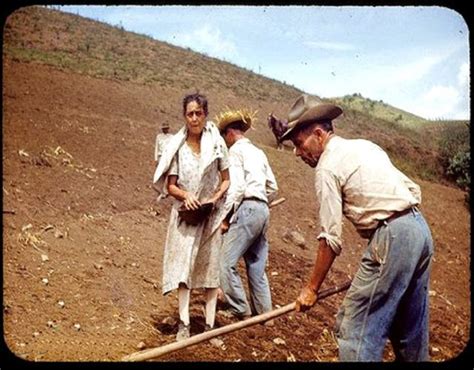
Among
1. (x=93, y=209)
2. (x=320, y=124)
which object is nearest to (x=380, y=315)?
(x=320, y=124)

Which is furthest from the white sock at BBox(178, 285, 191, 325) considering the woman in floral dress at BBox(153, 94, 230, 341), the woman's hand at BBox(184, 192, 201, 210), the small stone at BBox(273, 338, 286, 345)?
the small stone at BBox(273, 338, 286, 345)

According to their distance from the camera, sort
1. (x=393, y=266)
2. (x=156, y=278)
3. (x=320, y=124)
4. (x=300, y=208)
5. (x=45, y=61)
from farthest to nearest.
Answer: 1. (x=45, y=61)
2. (x=300, y=208)
3. (x=156, y=278)
4. (x=320, y=124)
5. (x=393, y=266)

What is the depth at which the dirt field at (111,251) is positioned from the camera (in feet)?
12.5

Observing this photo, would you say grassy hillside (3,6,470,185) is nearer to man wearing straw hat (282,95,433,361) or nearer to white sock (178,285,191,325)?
white sock (178,285,191,325)

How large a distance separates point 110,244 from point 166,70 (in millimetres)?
14979

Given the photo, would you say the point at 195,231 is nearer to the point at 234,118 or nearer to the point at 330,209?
the point at 234,118

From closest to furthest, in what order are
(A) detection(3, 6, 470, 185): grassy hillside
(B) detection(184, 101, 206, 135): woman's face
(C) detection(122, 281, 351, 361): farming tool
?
1. (C) detection(122, 281, 351, 361): farming tool
2. (B) detection(184, 101, 206, 135): woman's face
3. (A) detection(3, 6, 470, 185): grassy hillside

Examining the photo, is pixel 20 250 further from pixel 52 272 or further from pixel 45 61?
pixel 45 61

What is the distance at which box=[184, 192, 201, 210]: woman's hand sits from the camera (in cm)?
361

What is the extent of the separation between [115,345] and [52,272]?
3.89 ft

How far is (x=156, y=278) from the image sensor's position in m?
5.09

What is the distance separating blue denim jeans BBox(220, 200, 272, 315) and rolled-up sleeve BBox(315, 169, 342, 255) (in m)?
1.47

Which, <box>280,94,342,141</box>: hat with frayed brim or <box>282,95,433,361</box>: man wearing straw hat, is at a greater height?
<box>280,94,342,141</box>: hat with frayed brim

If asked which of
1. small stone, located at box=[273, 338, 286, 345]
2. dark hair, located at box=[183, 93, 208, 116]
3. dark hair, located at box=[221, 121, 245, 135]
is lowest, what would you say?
small stone, located at box=[273, 338, 286, 345]
